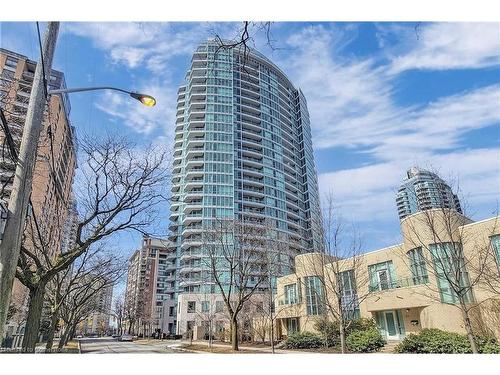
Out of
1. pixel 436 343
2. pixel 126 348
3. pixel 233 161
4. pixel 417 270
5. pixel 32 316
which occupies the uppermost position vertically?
pixel 233 161

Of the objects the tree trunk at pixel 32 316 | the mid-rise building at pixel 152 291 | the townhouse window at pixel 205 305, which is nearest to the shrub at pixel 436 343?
the tree trunk at pixel 32 316

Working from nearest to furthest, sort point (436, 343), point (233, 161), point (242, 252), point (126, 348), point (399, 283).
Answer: point (436, 343) < point (399, 283) < point (242, 252) < point (126, 348) < point (233, 161)

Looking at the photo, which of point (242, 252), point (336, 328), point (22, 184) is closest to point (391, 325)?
point (336, 328)

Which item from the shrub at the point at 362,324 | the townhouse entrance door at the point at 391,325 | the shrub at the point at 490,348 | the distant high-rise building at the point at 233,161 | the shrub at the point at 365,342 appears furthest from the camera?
the distant high-rise building at the point at 233,161

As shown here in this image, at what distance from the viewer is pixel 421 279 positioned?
16578mm

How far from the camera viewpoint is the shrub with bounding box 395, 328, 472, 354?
444 inches

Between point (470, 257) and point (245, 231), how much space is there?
11759mm

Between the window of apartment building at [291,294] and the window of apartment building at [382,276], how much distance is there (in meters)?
7.10

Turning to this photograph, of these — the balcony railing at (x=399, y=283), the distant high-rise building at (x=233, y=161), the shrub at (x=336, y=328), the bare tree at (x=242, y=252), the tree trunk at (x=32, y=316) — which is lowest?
the shrub at (x=336, y=328)

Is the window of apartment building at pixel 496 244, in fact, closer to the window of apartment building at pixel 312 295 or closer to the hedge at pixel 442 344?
the hedge at pixel 442 344

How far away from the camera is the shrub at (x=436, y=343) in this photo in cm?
1127

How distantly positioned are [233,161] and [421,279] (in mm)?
43609

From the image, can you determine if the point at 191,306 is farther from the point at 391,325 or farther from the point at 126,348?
the point at 391,325
